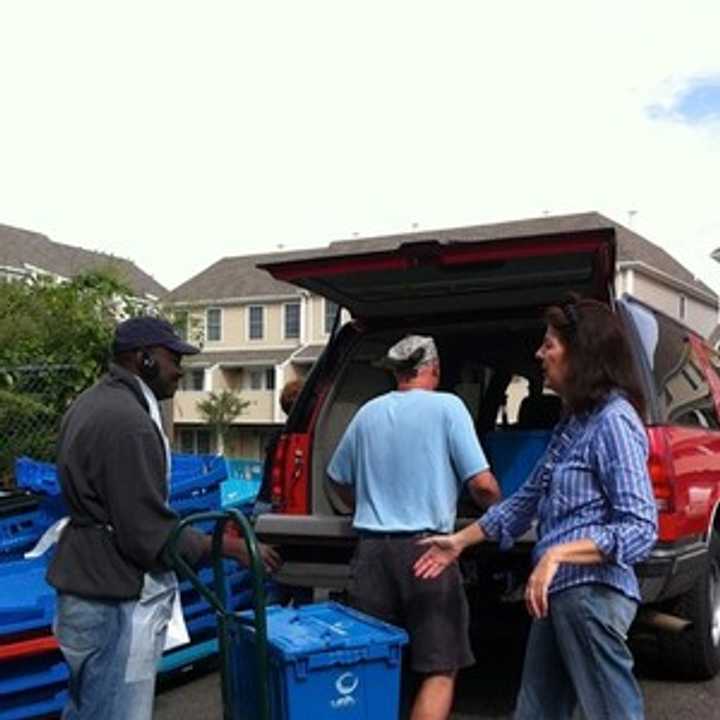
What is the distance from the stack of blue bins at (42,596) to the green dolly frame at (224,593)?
1332mm

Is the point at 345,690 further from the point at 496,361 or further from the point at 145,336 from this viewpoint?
the point at 496,361

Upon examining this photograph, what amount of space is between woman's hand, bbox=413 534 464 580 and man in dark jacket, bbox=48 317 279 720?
0.93 metres

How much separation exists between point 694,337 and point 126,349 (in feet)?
13.1

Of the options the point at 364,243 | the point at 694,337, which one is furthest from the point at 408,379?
the point at 364,243

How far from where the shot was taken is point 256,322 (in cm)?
4791

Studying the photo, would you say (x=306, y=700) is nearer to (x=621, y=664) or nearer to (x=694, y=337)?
(x=621, y=664)

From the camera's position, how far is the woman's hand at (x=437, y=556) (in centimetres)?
382

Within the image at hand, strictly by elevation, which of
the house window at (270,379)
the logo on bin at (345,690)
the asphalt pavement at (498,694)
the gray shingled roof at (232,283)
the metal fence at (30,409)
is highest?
the gray shingled roof at (232,283)

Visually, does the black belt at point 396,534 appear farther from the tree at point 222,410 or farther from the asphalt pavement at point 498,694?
the tree at point 222,410

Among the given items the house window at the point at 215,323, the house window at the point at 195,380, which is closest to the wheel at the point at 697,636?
the house window at the point at 195,380

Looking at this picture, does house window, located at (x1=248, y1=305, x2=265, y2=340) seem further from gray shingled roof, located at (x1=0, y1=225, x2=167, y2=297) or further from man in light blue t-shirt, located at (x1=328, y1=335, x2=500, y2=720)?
man in light blue t-shirt, located at (x1=328, y1=335, x2=500, y2=720)

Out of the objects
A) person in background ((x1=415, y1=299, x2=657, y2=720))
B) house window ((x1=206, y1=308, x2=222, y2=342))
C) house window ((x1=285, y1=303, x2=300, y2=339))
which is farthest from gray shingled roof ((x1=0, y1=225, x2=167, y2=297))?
person in background ((x1=415, y1=299, x2=657, y2=720))

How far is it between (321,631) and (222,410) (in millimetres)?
42358

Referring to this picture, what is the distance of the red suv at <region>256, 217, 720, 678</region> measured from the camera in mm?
4797
